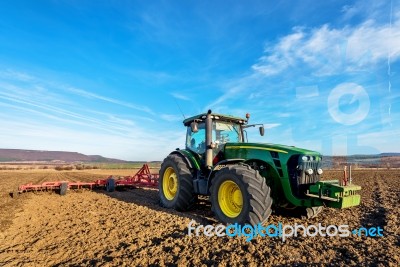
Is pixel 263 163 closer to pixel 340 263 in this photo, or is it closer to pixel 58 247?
pixel 340 263

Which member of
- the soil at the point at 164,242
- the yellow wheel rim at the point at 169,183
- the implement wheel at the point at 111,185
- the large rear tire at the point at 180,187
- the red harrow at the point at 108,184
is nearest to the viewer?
the soil at the point at 164,242

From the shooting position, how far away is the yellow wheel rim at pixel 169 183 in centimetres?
862

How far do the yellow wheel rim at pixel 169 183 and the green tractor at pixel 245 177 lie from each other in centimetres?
34

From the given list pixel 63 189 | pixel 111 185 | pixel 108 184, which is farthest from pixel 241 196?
pixel 63 189

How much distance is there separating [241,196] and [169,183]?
3.31 m

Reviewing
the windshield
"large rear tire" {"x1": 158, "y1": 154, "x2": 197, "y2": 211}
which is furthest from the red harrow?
the windshield

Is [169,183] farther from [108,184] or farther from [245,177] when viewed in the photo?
[108,184]

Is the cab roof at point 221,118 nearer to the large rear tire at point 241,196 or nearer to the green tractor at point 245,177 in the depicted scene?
the green tractor at point 245,177

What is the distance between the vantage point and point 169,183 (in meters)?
8.84

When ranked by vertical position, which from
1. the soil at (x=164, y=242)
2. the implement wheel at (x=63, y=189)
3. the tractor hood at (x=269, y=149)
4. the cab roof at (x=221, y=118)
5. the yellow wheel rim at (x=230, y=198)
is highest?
the cab roof at (x=221, y=118)

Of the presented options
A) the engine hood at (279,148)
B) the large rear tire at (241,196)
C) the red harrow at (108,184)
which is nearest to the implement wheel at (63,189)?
the red harrow at (108,184)

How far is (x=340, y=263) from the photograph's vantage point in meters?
3.84

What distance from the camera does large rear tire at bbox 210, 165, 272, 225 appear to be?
17.7ft

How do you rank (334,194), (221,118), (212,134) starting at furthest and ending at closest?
(221,118)
(212,134)
(334,194)
